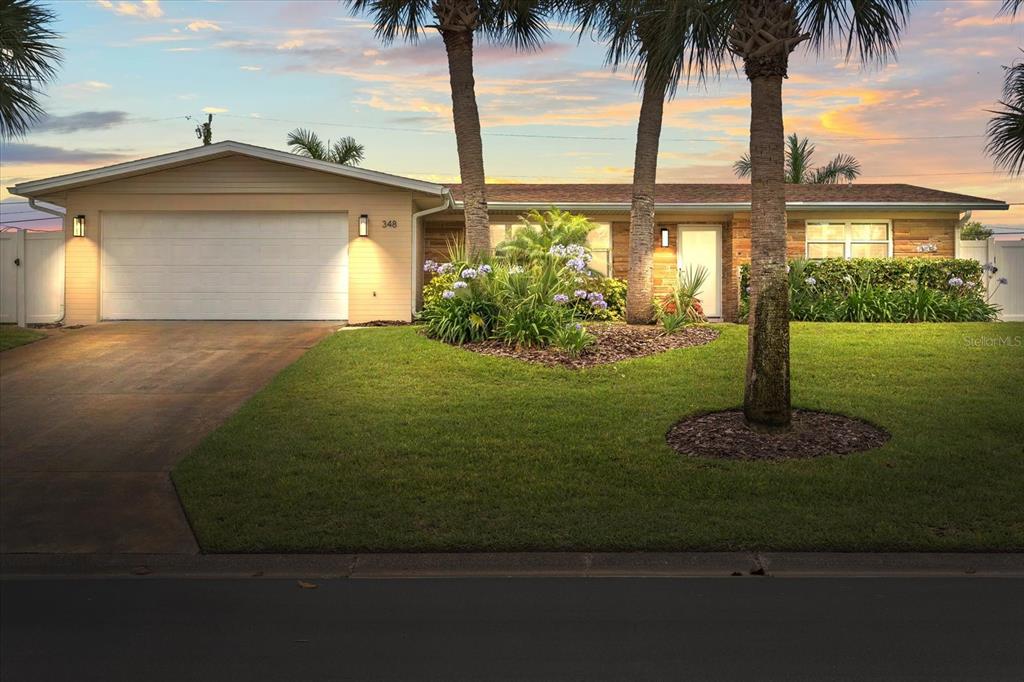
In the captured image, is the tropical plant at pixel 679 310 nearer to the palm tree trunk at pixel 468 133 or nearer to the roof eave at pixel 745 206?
the palm tree trunk at pixel 468 133

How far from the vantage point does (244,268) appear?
771 inches

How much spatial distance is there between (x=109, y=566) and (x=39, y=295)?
596 inches

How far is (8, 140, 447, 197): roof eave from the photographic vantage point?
18.9 meters

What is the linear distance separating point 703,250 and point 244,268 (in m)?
11.3

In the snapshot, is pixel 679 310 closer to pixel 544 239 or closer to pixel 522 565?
pixel 544 239

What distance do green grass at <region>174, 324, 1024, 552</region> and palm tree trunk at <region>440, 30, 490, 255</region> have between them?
12.2ft

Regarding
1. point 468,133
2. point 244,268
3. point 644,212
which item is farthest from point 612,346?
point 244,268

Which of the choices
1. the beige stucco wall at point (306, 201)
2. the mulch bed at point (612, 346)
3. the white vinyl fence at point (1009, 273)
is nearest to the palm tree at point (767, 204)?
the mulch bed at point (612, 346)

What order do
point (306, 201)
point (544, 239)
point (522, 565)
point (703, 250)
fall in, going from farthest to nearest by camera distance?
1. point (703, 250)
2. point (306, 201)
3. point (544, 239)
4. point (522, 565)

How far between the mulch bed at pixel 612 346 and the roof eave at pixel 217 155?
17.9 feet

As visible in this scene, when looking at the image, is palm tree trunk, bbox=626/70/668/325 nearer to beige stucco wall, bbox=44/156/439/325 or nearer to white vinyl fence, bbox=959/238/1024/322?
beige stucco wall, bbox=44/156/439/325

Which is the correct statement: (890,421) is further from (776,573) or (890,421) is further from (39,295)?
(39,295)

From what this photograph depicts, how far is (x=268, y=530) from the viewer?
24.9 ft

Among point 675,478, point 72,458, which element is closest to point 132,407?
point 72,458
